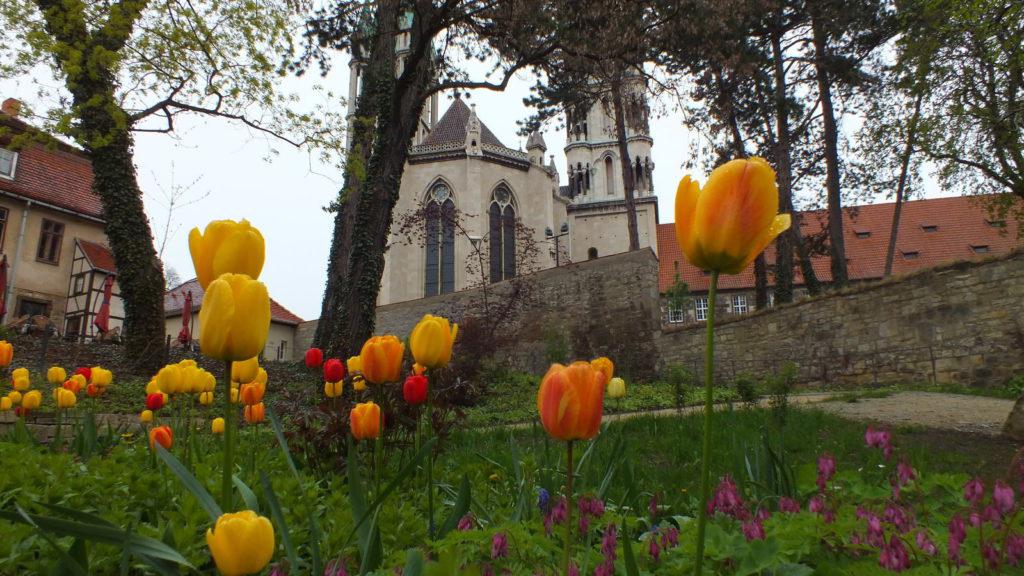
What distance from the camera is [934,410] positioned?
6586mm

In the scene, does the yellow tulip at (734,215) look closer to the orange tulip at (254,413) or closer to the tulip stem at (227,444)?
the tulip stem at (227,444)

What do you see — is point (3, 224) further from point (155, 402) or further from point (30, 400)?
point (155, 402)

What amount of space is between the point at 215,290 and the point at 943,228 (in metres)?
35.0

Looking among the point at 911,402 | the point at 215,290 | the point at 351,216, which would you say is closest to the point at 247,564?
the point at 215,290

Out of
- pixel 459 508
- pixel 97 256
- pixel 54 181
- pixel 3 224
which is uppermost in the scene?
pixel 54 181

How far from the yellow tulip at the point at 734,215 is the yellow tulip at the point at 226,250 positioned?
0.82 metres

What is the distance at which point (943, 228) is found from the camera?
2838cm

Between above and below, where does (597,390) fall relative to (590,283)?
below

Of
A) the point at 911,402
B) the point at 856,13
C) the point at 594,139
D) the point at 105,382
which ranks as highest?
the point at 594,139

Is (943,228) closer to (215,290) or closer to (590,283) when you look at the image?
(590,283)

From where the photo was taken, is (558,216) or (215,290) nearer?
(215,290)

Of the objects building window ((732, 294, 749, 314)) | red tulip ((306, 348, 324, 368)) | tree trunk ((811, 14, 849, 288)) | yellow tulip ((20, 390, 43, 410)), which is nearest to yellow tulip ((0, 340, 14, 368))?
yellow tulip ((20, 390, 43, 410))

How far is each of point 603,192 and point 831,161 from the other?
2005 cm

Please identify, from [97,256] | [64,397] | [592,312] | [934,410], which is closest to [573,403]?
[64,397]
